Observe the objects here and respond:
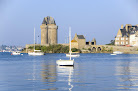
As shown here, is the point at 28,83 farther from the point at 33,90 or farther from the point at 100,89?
the point at 100,89

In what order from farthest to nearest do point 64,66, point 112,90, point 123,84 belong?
point 64,66 < point 123,84 < point 112,90

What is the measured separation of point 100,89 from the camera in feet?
109

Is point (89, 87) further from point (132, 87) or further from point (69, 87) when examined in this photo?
point (132, 87)

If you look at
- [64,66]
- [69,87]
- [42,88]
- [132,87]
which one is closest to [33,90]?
[42,88]

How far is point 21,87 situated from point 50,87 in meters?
3.11

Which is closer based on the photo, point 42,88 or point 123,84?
point 42,88

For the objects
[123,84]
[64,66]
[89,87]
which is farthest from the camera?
[64,66]

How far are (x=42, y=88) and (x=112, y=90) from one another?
7.13m

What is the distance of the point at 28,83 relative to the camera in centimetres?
3806

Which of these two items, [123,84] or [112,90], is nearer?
[112,90]

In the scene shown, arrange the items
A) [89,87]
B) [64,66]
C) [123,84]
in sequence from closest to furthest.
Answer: [89,87] < [123,84] < [64,66]

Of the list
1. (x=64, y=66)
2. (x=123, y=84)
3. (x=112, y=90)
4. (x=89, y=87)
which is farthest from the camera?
(x=64, y=66)

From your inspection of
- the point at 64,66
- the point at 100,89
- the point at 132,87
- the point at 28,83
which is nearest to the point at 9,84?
the point at 28,83

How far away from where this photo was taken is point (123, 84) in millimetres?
37125
